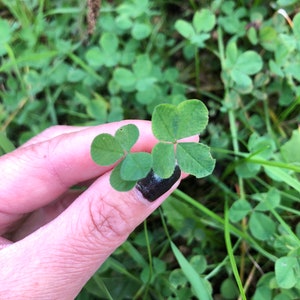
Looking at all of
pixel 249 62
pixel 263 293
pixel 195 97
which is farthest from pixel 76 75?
pixel 263 293

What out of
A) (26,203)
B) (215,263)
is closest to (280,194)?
(215,263)

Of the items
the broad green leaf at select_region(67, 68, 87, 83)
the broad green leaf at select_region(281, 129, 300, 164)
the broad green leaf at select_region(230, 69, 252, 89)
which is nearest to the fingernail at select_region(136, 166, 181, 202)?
the broad green leaf at select_region(281, 129, 300, 164)

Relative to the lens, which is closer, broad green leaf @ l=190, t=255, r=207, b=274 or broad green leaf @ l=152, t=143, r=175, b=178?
broad green leaf @ l=152, t=143, r=175, b=178

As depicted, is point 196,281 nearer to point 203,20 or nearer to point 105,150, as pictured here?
point 105,150

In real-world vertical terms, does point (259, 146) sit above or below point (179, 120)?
below

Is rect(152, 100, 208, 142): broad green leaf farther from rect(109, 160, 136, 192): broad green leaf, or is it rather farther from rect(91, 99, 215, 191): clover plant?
rect(109, 160, 136, 192): broad green leaf

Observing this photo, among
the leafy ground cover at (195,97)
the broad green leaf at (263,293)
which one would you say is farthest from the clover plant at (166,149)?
the broad green leaf at (263,293)

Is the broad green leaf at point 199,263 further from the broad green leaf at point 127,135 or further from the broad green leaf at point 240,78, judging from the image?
the broad green leaf at point 240,78
